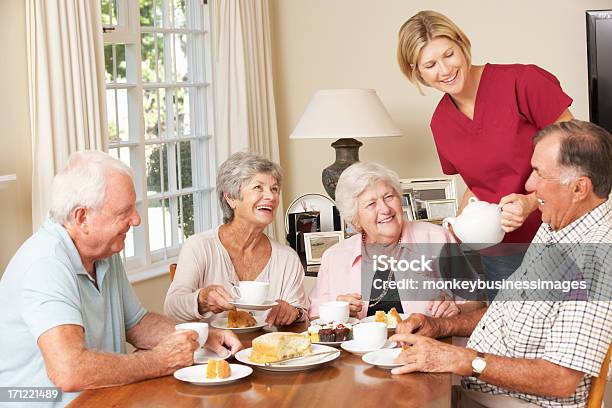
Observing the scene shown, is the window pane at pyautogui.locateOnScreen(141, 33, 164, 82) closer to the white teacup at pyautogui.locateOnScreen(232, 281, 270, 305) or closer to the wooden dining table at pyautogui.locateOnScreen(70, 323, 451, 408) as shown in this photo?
the white teacup at pyautogui.locateOnScreen(232, 281, 270, 305)

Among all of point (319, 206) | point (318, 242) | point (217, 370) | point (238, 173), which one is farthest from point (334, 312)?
point (319, 206)

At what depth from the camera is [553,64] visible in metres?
4.75

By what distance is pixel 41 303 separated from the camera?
2.08 metres

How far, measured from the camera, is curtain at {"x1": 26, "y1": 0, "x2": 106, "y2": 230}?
3.53 m

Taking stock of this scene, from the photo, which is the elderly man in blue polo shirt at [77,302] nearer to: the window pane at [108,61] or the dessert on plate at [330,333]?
the dessert on plate at [330,333]

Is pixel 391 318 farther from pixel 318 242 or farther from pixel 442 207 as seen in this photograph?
pixel 442 207

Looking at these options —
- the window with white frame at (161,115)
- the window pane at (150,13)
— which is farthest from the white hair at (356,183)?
the window pane at (150,13)

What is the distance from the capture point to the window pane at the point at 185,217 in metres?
4.96

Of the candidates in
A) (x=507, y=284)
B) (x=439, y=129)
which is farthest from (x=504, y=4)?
(x=507, y=284)

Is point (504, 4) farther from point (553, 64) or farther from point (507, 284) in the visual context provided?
point (507, 284)

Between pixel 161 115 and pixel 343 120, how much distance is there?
41.0 inches

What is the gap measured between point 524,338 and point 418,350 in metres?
0.28

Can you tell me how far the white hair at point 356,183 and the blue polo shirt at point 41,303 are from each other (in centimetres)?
99

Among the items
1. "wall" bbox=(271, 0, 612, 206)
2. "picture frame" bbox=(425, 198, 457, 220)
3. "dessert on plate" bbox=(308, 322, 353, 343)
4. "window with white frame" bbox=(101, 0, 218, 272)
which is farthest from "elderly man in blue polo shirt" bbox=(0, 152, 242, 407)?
"wall" bbox=(271, 0, 612, 206)
